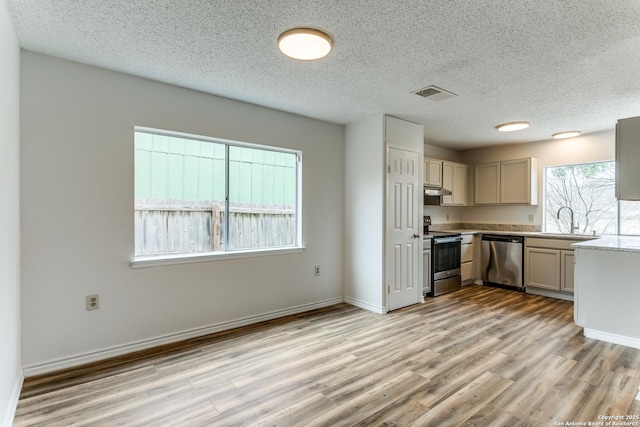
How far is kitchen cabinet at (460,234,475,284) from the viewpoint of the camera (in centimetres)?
530

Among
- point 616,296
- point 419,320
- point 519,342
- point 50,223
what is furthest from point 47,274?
point 616,296

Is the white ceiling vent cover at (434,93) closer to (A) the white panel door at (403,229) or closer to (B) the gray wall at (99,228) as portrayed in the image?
(A) the white panel door at (403,229)

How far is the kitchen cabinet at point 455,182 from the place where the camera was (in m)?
5.53

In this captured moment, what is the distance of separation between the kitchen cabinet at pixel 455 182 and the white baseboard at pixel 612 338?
2.81 metres

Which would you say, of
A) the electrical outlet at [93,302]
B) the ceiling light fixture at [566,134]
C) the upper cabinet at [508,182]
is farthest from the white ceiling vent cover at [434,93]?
the electrical outlet at [93,302]

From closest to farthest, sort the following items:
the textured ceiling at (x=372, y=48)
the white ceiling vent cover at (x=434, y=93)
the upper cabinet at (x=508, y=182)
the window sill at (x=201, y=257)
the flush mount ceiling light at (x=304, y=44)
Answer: the textured ceiling at (x=372, y=48) → the flush mount ceiling light at (x=304, y=44) → the window sill at (x=201, y=257) → the white ceiling vent cover at (x=434, y=93) → the upper cabinet at (x=508, y=182)

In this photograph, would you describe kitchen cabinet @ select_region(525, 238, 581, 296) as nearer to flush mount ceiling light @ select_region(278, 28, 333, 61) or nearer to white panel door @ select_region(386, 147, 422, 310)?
white panel door @ select_region(386, 147, 422, 310)

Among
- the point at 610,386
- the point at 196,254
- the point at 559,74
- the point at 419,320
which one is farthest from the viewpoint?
the point at 419,320

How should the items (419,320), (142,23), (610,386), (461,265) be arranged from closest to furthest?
(142,23) < (610,386) < (419,320) < (461,265)

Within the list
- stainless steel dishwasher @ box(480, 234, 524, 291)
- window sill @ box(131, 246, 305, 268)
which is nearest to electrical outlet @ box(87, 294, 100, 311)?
window sill @ box(131, 246, 305, 268)

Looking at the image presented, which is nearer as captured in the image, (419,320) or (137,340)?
(137,340)

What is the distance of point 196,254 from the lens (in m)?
3.27

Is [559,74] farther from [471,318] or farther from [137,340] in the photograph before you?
[137,340]

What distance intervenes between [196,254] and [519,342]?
321 cm
